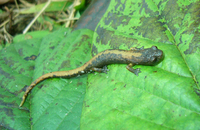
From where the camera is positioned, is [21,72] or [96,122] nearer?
[96,122]

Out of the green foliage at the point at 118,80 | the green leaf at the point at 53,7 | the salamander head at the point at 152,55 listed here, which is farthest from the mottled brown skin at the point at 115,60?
the green leaf at the point at 53,7

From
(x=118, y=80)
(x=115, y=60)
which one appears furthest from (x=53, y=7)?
(x=118, y=80)

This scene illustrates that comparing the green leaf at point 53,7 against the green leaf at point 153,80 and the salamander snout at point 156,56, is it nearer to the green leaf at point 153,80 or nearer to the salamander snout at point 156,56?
the green leaf at point 153,80

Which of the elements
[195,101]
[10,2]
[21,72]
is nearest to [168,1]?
[195,101]

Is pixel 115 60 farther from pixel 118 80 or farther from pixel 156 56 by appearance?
pixel 156 56

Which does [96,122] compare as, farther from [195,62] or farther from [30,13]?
[30,13]

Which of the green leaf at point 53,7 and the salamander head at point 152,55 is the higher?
the salamander head at point 152,55

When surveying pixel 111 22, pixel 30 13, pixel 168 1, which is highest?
pixel 168 1
